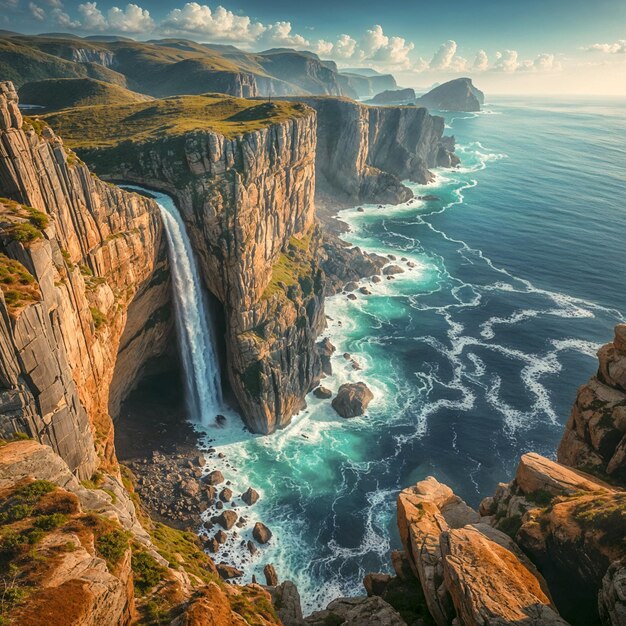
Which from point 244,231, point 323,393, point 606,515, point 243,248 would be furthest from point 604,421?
point 244,231

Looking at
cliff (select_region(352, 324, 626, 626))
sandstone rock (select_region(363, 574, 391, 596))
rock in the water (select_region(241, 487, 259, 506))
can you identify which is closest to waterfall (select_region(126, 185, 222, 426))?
rock in the water (select_region(241, 487, 259, 506))

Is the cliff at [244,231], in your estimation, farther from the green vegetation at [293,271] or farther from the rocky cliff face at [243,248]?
the green vegetation at [293,271]

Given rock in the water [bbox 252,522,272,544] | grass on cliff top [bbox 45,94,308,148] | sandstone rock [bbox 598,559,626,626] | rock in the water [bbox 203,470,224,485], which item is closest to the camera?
sandstone rock [bbox 598,559,626,626]

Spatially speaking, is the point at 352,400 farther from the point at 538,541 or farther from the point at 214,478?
the point at 538,541

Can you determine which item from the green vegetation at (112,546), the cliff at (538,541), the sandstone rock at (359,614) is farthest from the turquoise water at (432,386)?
the green vegetation at (112,546)

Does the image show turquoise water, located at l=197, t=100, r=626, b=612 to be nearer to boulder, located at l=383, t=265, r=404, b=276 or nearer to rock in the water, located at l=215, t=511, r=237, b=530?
rock in the water, located at l=215, t=511, r=237, b=530

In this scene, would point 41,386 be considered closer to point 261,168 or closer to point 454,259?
point 261,168
